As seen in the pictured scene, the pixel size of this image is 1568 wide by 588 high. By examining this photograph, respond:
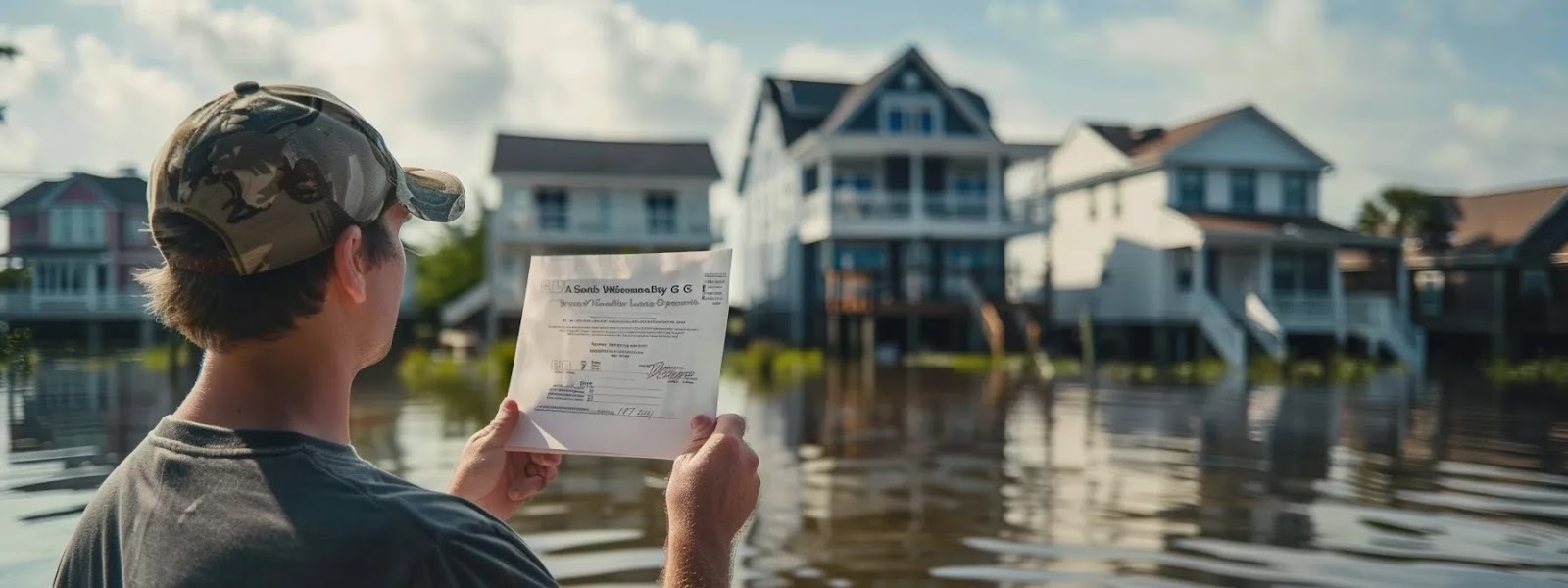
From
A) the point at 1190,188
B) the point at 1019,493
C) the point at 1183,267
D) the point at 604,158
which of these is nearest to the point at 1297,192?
the point at 1190,188

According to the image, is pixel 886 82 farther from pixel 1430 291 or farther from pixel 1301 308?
pixel 1430 291

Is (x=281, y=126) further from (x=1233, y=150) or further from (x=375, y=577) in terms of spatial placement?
(x=1233, y=150)

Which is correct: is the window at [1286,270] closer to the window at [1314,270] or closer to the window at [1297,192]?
the window at [1314,270]

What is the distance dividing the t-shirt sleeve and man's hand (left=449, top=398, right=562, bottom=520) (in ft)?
1.88

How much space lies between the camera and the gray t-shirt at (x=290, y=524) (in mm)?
1535

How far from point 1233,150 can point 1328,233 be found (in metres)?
3.94

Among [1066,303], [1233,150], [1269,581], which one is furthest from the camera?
[1066,303]

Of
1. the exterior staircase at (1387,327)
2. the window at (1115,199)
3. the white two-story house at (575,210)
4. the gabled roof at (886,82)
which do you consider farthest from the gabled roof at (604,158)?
the exterior staircase at (1387,327)

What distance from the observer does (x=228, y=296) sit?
5.46ft

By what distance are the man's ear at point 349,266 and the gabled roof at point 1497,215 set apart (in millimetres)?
30844

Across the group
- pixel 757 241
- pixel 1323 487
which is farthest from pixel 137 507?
pixel 757 241

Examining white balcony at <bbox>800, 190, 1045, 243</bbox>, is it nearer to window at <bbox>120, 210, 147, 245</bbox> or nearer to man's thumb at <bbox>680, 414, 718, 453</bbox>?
window at <bbox>120, 210, 147, 245</bbox>

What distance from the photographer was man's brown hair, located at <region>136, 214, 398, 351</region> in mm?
1663

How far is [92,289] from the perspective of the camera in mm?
3803
